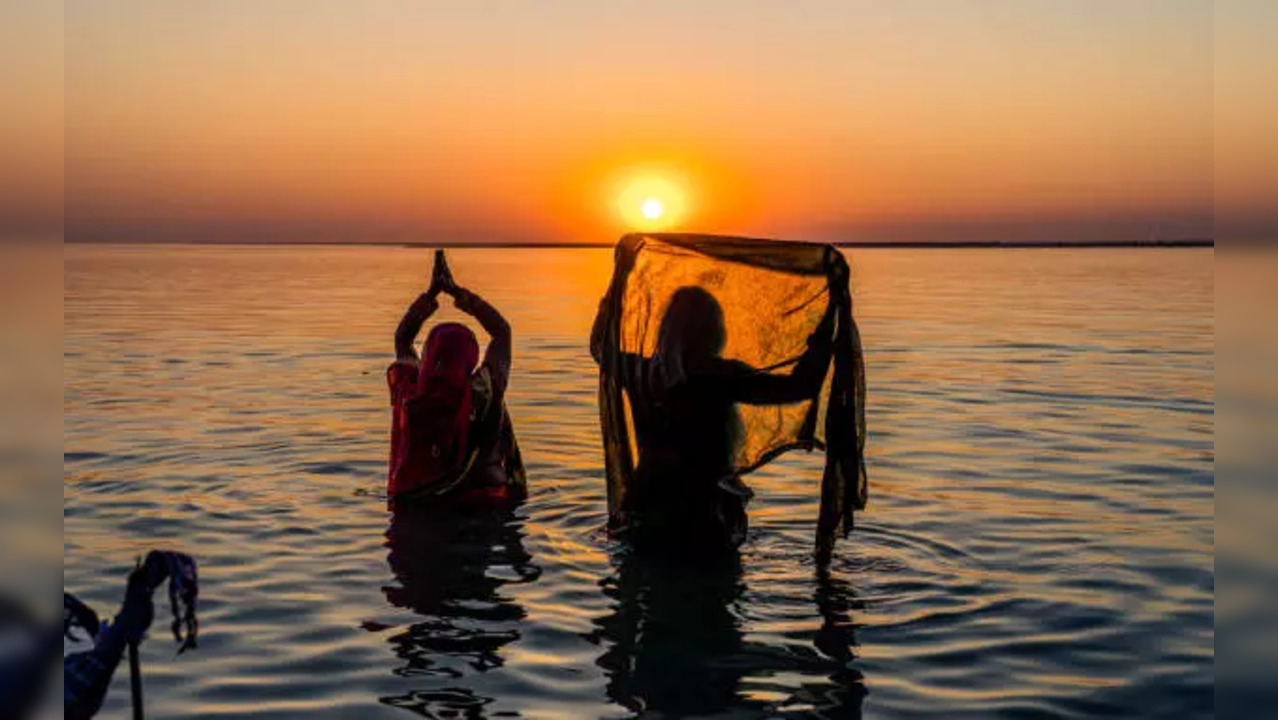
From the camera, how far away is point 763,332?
807cm

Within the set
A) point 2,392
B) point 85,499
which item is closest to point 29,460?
point 2,392

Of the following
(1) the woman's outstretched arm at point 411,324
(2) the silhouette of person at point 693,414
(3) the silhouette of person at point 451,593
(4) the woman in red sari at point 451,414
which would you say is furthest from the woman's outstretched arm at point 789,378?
(1) the woman's outstretched arm at point 411,324

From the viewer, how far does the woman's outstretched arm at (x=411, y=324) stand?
995 cm

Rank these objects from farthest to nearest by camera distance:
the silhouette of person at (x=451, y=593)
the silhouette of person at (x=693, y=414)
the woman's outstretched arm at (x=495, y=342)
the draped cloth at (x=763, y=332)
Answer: the woman's outstretched arm at (x=495, y=342)
the draped cloth at (x=763, y=332)
the silhouette of person at (x=693, y=414)
the silhouette of person at (x=451, y=593)

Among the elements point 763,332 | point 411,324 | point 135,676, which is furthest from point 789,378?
point 135,676

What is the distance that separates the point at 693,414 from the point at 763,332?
0.68 m

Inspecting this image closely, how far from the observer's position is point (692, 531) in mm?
8203

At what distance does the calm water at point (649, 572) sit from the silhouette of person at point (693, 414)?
13.0 inches

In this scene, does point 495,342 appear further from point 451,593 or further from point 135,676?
point 135,676

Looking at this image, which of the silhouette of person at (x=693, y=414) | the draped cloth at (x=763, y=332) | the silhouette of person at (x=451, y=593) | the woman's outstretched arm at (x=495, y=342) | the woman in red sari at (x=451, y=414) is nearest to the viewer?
the silhouette of person at (x=451, y=593)

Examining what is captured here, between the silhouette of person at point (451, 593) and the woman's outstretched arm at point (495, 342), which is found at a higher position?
the woman's outstretched arm at point (495, 342)

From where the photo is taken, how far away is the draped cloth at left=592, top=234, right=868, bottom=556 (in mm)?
7828

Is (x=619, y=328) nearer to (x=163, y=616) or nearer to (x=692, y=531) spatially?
(x=692, y=531)

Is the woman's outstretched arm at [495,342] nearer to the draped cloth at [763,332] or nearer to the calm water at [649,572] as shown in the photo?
Answer: the calm water at [649,572]
